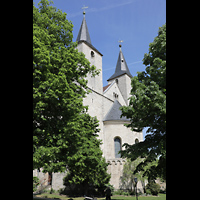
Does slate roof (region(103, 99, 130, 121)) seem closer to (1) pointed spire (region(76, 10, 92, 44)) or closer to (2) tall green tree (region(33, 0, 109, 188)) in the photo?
(1) pointed spire (region(76, 10, 92, 44))

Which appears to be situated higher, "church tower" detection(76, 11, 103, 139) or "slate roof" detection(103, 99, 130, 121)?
"church tower" detection(76, 11, 103, 139)

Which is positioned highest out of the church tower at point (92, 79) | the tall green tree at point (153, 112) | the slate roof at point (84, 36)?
the slate roof at point (84, 36)

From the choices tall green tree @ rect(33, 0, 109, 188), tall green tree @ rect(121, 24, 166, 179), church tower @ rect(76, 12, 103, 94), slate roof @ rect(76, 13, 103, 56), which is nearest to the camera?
tall green tree @ rect(33, 0, 109, 188)

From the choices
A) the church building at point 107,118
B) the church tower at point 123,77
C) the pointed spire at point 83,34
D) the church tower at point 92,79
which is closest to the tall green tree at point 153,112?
the church building at point 107,118

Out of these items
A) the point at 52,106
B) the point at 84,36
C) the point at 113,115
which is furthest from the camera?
the point at 84,36

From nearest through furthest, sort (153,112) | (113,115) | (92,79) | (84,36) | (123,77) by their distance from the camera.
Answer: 1. (153,112)
2. (92,79)
3. (113,115)
4. (84,36)
5. (123,77)

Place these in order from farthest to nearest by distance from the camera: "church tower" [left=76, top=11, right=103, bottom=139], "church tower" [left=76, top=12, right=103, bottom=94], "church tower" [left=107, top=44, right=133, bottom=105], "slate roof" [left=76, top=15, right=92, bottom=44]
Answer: "church tower" [left=107, top=44, right=133, bottom=105]
"slate roof" [left=76, top=15, right=92, bottom=44]
"church tower" [left=76, top=12, right=103, bottom=94]
"church tower" [left=76, top=11, right=103, bottom=139]

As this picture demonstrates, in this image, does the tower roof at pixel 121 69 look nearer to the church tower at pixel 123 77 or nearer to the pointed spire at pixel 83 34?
the church tower at pixel 123 77

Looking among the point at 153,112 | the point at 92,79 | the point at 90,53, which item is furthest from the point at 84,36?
the point at 153,112

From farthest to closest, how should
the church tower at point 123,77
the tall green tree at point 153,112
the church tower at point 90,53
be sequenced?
the church tower at point 123,77, the church tower at point 90,53, the tall green tree at point 153,112

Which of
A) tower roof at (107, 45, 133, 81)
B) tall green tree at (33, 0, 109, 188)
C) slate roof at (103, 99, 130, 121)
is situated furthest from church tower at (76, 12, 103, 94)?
tall green tree at (33, 0, 109, 188)

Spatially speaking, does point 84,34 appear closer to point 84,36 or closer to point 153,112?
point 84,36
